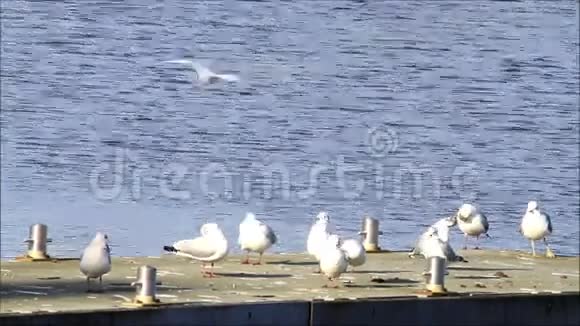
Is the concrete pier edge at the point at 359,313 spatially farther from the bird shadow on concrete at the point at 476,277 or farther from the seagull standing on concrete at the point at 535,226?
the seagull standing on concrete at the point at 535,226

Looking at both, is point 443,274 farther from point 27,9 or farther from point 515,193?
point 27,9

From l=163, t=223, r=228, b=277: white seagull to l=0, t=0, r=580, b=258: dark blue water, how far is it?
7.75 meters

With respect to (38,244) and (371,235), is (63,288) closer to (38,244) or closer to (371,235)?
(38,244)

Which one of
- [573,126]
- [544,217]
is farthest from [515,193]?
[544,217]

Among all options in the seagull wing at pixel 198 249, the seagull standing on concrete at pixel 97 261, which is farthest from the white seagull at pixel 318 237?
the seagull standing on concrete at pixel 97 261

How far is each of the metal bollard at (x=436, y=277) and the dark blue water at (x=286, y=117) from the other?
9.06 metres

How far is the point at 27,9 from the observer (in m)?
68.6

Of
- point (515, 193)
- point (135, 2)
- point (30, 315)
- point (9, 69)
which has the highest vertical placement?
point (135, 2)

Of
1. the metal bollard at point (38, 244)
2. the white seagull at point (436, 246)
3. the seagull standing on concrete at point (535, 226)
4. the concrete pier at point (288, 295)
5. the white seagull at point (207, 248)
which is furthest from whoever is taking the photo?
the seagull standing on concrete at point (535, 226)

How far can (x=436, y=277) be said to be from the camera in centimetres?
2072

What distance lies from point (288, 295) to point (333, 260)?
0.82 meters

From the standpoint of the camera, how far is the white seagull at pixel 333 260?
2073cm

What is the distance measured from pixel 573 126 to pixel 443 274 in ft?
102

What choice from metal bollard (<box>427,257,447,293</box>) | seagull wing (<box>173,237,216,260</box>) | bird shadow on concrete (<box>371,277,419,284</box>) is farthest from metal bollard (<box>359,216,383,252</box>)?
metal bollard (<box>427,257,447,293</box>)
